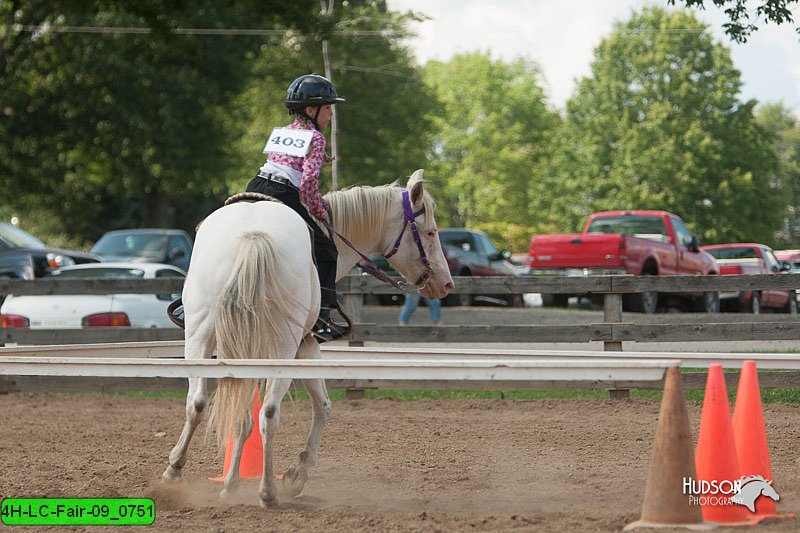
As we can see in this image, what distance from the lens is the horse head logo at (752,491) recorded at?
5.10 meters

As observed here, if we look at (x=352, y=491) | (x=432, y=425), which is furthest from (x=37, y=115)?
(x=352, y=491)

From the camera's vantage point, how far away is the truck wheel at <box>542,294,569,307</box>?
2486cm

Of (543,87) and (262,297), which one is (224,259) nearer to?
(262,297)

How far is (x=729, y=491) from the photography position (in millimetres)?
5121

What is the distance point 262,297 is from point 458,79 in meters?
64.3

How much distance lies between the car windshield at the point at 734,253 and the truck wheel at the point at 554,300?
17.3 ft

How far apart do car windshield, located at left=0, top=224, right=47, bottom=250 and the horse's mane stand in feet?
39.2

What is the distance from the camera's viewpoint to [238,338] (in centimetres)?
543

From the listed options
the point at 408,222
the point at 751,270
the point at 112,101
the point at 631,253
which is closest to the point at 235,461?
the point at 408,222

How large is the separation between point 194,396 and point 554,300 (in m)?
20.4

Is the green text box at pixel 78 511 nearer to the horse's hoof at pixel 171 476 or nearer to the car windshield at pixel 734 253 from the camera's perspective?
the horse's hoof at pixel 171 476

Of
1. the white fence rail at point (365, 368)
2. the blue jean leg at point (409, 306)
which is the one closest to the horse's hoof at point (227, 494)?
the white fence rail at point (365, 368)

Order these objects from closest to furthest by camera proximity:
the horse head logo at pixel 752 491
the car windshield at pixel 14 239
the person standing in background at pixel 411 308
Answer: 1. the horse head logo at pixel 752 491
2. the car windshield at pixel 14 239
3. the person standing in background at pixel 411 308

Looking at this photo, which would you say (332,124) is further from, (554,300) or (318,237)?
(318,237)
